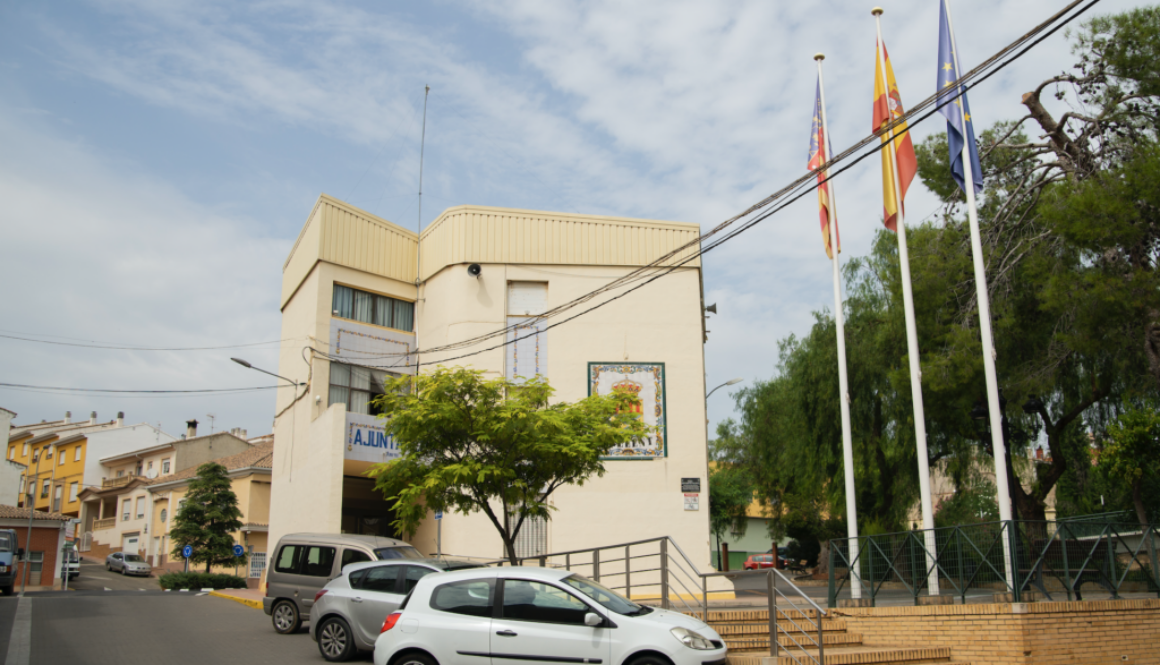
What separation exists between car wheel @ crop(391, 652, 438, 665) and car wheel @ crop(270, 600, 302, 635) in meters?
6.17

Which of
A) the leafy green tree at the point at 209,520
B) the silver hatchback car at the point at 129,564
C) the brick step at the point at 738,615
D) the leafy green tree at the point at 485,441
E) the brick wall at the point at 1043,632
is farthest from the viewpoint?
the silver hatchback car at the point at 129,564

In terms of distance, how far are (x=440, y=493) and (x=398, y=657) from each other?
20.0 ft

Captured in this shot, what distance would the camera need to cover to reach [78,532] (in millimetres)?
59719

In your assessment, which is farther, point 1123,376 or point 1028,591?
point 1123,376

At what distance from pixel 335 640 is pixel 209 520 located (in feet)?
99.5

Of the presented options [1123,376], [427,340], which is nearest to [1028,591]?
[1123,376]

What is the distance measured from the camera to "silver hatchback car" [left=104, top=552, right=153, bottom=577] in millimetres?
45781

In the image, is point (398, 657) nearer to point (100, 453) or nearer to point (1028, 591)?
point (1028, 591)

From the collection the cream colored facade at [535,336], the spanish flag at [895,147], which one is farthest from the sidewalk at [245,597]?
the spanish flag at [895,147]

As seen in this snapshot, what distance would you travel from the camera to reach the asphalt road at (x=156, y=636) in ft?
38.1

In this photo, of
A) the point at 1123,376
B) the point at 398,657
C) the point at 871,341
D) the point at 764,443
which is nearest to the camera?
the point at 398,657

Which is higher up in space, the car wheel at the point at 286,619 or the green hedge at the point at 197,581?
the car wheel at the point at 286,619

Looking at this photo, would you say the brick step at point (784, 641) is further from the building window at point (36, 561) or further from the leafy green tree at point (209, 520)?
the building window at point (36, 561)

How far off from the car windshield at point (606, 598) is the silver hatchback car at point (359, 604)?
267 centimetres
